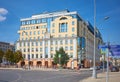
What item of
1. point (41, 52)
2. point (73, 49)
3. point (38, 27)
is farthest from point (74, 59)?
point (38, 27)

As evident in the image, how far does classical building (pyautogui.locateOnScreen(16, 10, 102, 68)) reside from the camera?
9119 centimetres

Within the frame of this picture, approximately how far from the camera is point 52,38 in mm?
96375

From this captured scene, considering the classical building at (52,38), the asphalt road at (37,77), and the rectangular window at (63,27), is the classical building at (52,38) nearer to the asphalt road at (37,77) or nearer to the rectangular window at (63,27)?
the rectangular window at (63,27)

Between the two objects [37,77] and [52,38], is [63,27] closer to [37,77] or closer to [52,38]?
[52,38]

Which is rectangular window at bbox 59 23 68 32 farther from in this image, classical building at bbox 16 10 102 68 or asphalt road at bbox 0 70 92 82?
asphalt road at bbox 0 70 92 82

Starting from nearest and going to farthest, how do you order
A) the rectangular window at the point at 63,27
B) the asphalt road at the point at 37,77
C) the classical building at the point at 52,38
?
the asphalt road at the point at 37,77, the classical building at the point at 52,38, the rectangular window at the point at 63,27

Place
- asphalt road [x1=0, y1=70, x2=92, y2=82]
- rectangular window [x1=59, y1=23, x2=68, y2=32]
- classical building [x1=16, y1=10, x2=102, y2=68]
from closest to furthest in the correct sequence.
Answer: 1. asphalt road [x1=0, y1=70, x2=92, y2=82]
2. classical building [x1=16, y1=10, x2=102, y2=68]
3. rectangular window [x1=59, y1=23, x2=68, y2=32]

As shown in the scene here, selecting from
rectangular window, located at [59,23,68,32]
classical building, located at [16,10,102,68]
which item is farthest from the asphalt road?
rectangular window, located at [59,23,68,32]

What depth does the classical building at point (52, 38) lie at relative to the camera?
9119 cm

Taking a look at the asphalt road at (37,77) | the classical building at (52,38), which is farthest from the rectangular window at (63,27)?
the asphalt road at (37,77)

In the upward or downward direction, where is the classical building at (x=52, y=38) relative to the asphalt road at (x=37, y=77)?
upward

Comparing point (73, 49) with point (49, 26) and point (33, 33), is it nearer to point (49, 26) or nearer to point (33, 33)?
point (49, 26)

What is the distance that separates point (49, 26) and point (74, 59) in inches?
762

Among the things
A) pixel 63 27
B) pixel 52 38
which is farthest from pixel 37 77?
pixel 52 38
